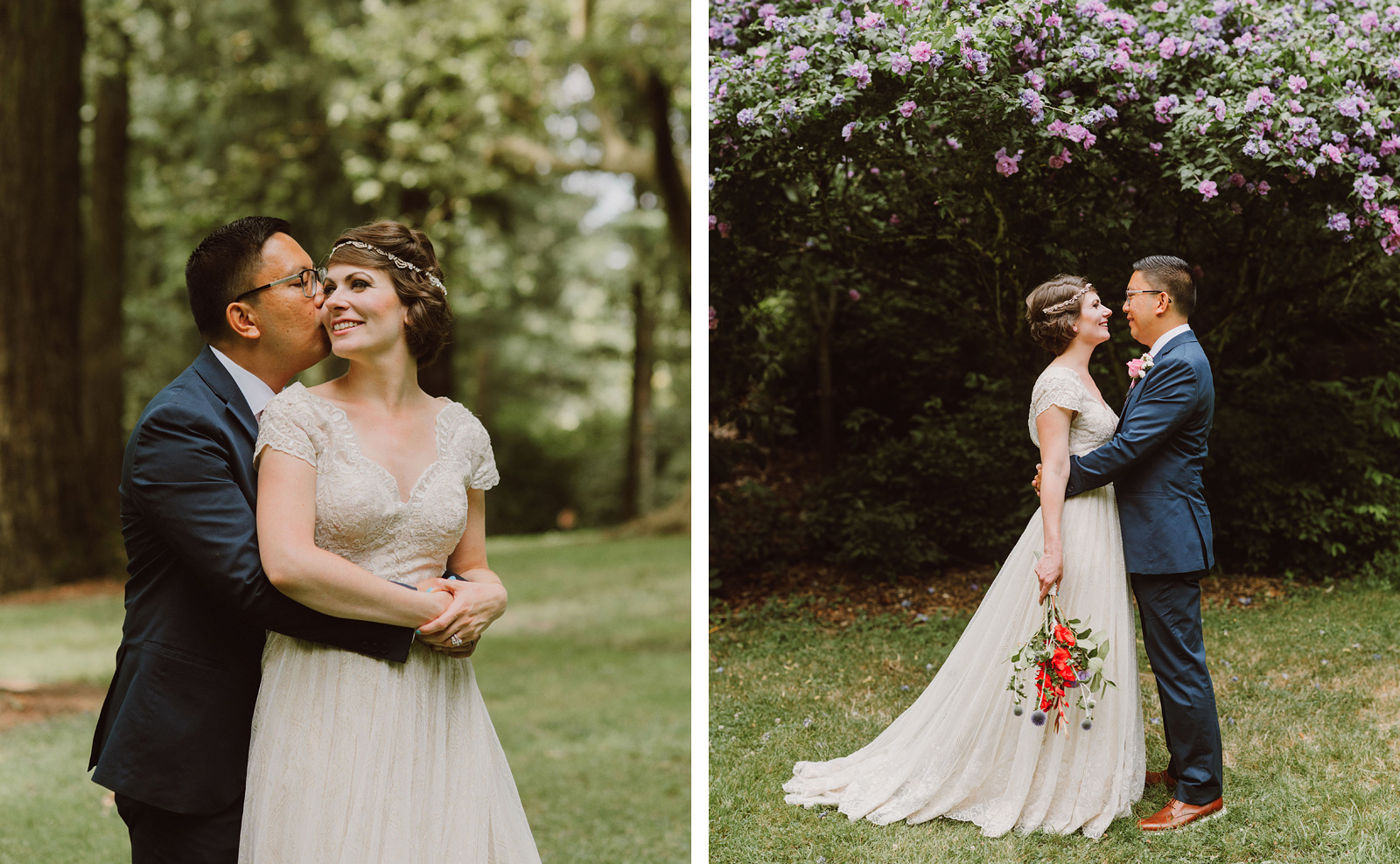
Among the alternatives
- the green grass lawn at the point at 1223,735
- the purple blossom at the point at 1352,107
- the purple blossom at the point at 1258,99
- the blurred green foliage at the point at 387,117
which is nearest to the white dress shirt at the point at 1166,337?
the purple blossom at the point at 1258,99

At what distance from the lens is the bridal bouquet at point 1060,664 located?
3516mm

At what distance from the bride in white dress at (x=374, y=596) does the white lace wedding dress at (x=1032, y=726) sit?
1844 mm

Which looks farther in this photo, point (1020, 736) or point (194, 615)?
point (1020, 736)

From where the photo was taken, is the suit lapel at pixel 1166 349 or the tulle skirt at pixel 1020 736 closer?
the suit lapel at pixel 1166 349

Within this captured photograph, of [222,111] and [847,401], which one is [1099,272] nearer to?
[847,401]

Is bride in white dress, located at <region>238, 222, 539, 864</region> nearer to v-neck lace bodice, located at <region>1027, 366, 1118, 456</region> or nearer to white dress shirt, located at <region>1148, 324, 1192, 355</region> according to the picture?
v-neck lace bodice, located at <region>1027, 366, 1118, 456</region>

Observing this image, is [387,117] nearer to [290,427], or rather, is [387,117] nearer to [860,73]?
[860,73]

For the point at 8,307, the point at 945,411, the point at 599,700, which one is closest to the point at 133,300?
the point at 8,307

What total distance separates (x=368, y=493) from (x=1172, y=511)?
8.61 ft

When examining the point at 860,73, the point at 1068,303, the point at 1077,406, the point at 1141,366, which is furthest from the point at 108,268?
the point at 1141,366

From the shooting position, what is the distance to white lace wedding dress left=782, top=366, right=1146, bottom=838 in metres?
3.62

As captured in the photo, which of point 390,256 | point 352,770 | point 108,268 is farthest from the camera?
point 108,268

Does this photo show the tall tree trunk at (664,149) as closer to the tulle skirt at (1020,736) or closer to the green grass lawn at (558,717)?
the green grass lawn at (558,717)

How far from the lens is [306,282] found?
2.50m
